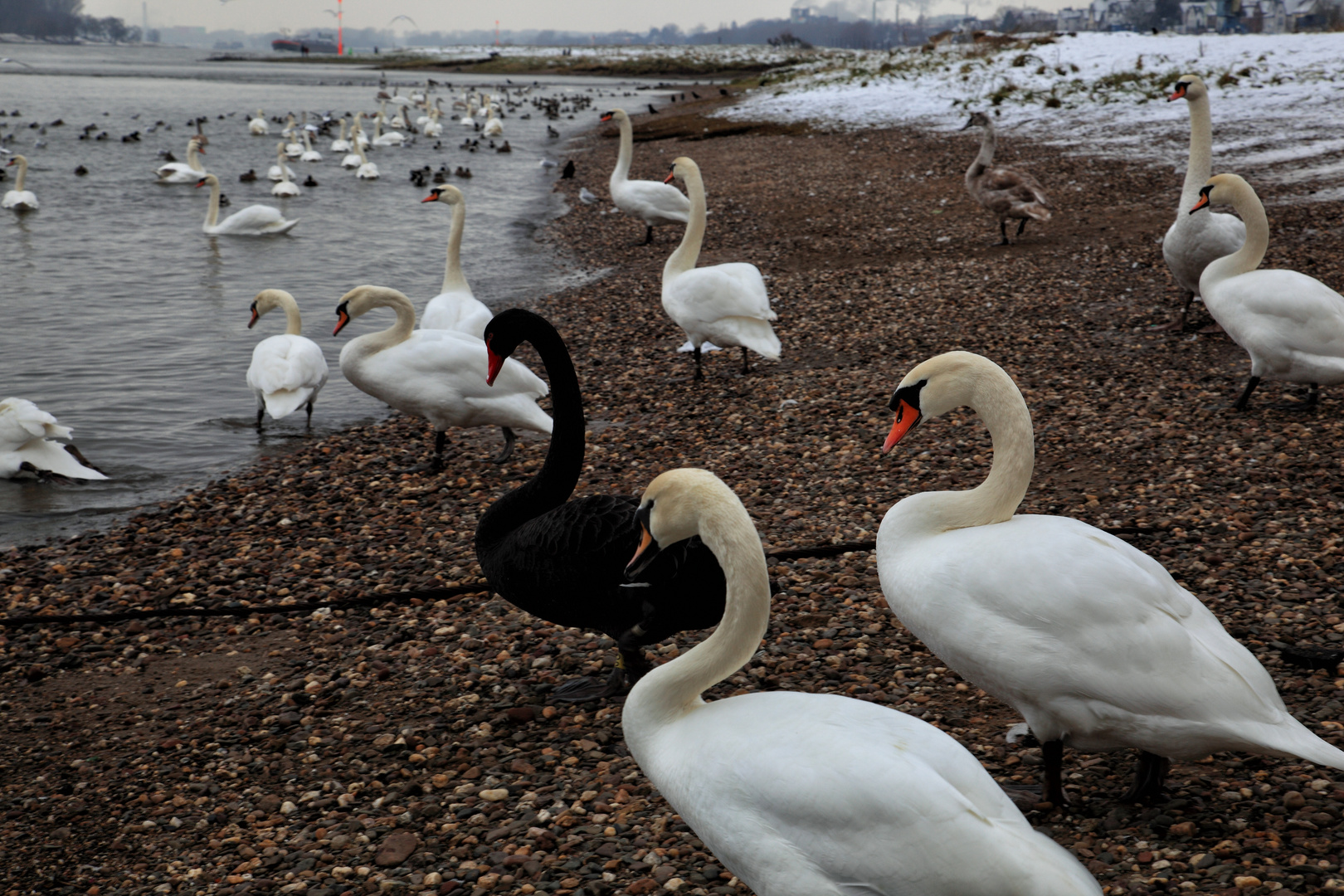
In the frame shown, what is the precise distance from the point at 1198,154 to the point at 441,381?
24.3 ft

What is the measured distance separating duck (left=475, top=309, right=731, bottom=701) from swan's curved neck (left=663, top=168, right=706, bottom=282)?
476cm

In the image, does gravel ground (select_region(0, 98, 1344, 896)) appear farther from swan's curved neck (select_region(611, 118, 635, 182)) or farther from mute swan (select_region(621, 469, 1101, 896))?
swan's curved neck (select_region(611, 118, 635, 182))

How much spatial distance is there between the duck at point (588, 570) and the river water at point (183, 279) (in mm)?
4273

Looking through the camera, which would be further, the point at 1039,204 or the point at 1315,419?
the point at 1039,204

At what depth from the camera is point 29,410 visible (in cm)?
784

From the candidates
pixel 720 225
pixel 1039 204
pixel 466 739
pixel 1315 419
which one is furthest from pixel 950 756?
pixel 720 225

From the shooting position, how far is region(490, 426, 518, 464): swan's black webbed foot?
7.76 m

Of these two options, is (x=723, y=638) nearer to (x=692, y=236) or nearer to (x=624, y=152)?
(x=692, y=236)

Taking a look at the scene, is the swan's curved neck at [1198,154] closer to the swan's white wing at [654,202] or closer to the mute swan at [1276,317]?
the mute swan at [1276,317]

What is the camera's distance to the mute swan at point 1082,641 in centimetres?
303

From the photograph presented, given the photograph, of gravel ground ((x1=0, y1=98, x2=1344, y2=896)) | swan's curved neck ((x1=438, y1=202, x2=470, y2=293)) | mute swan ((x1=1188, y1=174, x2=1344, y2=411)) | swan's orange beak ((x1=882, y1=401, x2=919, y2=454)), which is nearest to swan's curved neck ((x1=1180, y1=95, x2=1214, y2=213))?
gravel ground ((x1=0, y1=98, x2=1344, y2=896))

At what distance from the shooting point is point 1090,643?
10.2ft

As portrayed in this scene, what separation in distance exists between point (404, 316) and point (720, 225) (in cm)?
1019

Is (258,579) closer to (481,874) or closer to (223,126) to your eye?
(481,874)
